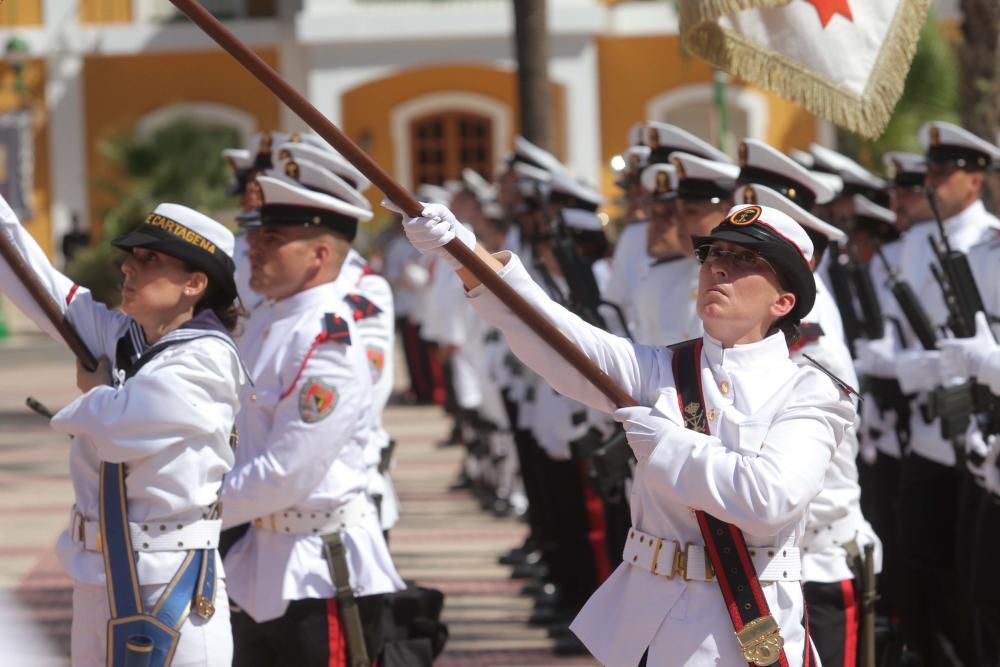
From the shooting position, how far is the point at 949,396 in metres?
6.32

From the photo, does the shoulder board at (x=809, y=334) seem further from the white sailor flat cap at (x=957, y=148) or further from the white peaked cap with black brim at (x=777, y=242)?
the white sailor flat cap at (x=957, y=148)

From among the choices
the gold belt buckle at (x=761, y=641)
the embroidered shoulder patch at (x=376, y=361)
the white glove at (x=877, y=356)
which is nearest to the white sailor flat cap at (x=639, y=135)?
the white glove at (x=877, y=356)

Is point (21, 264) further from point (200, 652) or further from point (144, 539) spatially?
point (200, 652)

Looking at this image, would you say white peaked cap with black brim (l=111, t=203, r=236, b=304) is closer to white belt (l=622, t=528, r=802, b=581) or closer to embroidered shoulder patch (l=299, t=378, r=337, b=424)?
embroidered shoulder patch (l=299, t=378, r=337, b=424)

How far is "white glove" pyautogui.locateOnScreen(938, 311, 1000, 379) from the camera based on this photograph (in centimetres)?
626

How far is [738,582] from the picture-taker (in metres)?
4.14

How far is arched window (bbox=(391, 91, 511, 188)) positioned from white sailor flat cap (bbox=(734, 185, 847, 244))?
24430 mm

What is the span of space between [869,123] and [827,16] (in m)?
0.39

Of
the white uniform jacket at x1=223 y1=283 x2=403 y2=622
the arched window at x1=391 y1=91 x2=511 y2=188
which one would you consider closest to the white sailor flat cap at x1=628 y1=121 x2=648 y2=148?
the white uniform jacket at x1=223 y1=283 x2=403 y2=622

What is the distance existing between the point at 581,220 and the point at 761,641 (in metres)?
4.98

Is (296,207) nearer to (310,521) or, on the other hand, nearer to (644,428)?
(310,521)

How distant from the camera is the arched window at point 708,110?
29.7 metres

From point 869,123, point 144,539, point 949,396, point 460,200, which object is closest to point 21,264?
point 144,539

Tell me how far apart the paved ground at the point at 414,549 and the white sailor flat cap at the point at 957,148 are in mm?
2668
